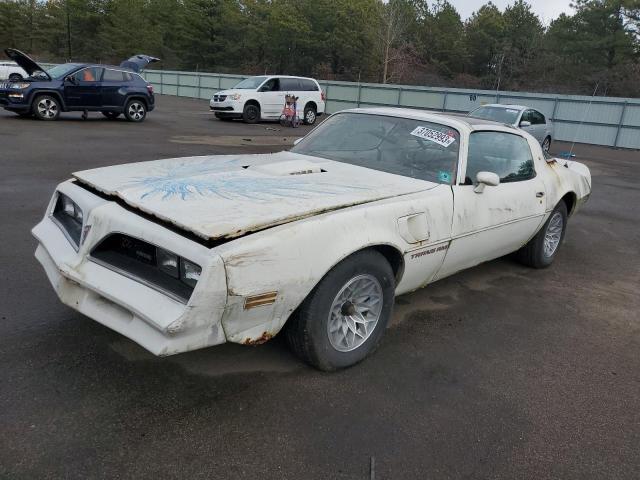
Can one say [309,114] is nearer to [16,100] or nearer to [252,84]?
[252,84]

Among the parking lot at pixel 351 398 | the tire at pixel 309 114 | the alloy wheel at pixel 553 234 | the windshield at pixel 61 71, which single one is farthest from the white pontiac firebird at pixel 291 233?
the tire at pixel 309 114

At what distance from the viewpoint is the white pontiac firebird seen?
2.44m

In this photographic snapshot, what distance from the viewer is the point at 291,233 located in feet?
8.43

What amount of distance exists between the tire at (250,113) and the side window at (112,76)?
509 cm

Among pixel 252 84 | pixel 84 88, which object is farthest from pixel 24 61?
pixel 252 84

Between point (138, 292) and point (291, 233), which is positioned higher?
point (291, 233)

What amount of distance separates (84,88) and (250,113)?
6481 mm

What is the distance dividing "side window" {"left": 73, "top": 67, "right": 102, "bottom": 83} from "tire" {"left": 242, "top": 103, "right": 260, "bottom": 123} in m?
5.83

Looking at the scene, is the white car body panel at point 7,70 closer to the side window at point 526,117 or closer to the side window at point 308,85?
the side window at point 308,85

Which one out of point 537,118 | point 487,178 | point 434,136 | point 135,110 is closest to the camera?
point 487,178

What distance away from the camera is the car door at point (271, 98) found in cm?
1942

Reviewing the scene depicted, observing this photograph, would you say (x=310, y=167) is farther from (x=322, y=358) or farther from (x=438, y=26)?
(x=438, y=26)

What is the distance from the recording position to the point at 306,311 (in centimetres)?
276

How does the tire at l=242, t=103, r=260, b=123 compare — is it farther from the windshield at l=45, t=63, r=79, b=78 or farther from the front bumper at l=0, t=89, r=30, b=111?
the front bumper at l=0, t=89, r=30, b=111
